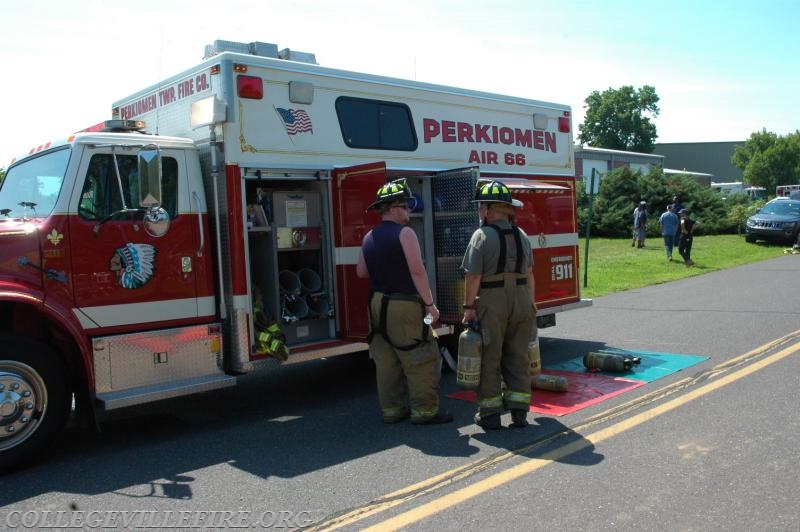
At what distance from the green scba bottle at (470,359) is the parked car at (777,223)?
896 inches

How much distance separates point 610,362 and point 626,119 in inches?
3388

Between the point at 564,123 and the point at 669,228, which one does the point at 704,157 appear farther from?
the point at 564,123

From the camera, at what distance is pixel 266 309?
6824mm

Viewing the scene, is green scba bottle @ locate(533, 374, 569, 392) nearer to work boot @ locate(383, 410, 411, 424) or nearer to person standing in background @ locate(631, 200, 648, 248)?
work boot @ locate(383, 410, 411, 424)

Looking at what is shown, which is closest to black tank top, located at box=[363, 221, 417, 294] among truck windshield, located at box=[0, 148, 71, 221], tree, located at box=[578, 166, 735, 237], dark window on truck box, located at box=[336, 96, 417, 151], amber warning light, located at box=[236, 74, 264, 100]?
dark window on truck box, located at box=[336, 96, 417, 151]

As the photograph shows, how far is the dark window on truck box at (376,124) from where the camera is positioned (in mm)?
7104

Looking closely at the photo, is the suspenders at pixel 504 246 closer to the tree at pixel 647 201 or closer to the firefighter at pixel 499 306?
the firefighter at pixel 499 306

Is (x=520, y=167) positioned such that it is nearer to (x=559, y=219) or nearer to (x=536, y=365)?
(x=559, y=219)

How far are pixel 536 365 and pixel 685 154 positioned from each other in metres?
98.8

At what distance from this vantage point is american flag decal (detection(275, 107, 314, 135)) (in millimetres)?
6594

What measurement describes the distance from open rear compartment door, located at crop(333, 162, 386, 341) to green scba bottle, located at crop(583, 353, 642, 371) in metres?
2.52

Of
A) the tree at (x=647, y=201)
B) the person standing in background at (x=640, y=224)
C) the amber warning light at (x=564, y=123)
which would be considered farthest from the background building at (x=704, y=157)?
the amber warning light at (x=564, y=123)

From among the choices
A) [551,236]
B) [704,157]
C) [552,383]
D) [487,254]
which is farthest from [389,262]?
[704,157]

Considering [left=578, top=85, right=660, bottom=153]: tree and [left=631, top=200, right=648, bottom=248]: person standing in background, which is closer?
[left=631, top=200, right=648, bottom=248]: person standing in background
